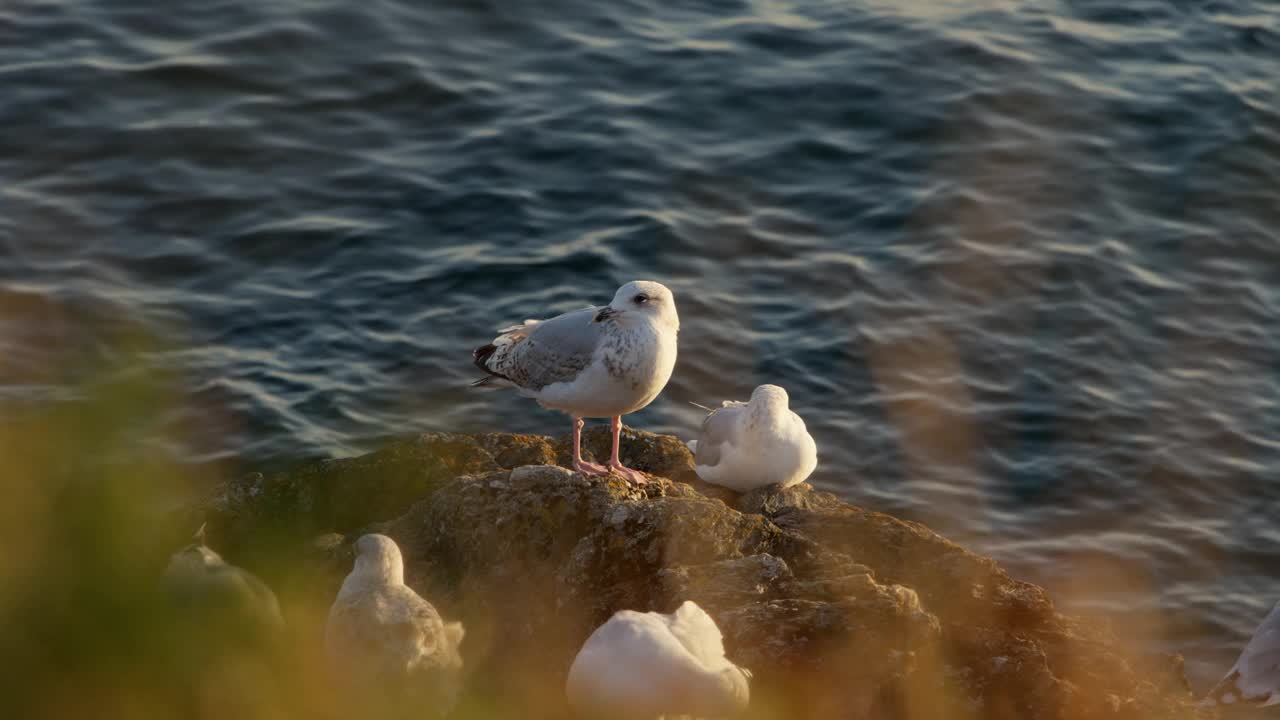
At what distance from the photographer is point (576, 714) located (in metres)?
5.46

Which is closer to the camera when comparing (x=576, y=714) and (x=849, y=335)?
(x=576, y=714)

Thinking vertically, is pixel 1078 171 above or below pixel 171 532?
below

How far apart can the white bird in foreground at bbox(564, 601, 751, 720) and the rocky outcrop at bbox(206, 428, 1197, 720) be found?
0.22 metres

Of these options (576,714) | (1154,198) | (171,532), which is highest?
(171,532)

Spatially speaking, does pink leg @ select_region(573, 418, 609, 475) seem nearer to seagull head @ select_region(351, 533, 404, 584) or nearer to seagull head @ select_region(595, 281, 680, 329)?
seagull head @ select_region(595, 281, 680, 329)

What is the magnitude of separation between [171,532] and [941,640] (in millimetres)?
4507

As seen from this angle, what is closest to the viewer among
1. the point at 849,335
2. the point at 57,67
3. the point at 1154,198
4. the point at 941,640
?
the point at 941,640

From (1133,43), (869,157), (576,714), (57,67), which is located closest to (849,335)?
(869,157)

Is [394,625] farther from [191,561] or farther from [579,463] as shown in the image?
[191,561]

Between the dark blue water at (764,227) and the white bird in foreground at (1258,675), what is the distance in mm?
1580

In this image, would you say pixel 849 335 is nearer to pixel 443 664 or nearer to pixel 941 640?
pixel 941 640

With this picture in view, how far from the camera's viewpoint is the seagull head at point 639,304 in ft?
26.4

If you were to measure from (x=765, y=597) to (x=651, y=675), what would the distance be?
95 cm

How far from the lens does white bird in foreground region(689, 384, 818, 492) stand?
874cm
